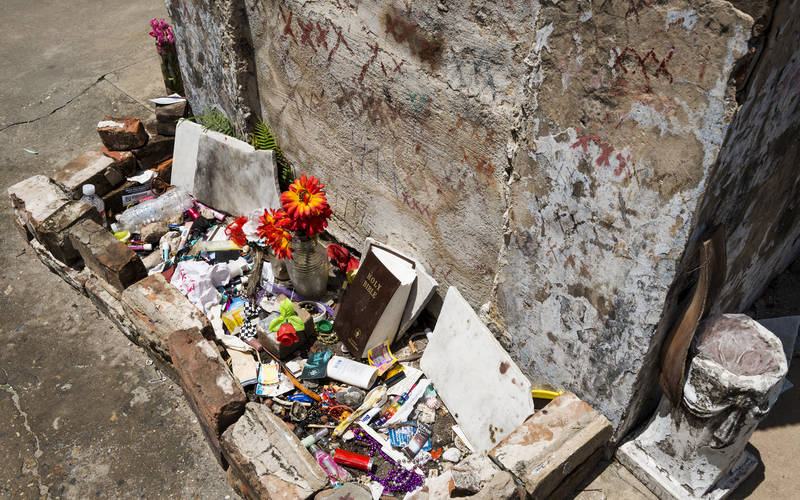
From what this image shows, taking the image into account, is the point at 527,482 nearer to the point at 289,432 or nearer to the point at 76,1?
the point at 289,432

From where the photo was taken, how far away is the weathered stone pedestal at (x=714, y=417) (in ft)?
8.61

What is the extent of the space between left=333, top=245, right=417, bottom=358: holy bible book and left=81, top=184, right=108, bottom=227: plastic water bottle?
2.23 m

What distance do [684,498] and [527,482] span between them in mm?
866

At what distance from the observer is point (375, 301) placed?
3736 mm

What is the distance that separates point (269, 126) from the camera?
4.73 metres

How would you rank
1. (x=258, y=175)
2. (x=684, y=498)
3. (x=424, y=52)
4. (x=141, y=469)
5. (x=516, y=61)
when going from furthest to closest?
(x=258, y=175) < (x=141, y=469) < (x=424, y=52) < (x=684, y=498) < (x=516, y=61)

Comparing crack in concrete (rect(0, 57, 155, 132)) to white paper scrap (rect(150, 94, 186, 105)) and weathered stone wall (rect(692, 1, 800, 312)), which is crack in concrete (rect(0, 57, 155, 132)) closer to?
white paper scrap (rect(150, 94, 186, 105))

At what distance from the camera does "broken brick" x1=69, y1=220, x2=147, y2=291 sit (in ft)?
13.1

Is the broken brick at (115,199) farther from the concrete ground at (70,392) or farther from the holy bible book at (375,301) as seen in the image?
the holy bible book at (375,301)

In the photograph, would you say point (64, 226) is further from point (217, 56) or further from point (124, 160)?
point (217, 56)

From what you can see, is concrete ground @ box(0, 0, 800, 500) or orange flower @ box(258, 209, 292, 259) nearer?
concrete ground @ box(0, 0, 800, 500)

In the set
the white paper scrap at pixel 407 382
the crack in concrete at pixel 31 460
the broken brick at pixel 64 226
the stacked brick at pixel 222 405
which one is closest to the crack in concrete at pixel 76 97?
the stacked brick at pixel 222 405

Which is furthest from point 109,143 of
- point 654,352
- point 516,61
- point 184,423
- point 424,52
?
point 654,352

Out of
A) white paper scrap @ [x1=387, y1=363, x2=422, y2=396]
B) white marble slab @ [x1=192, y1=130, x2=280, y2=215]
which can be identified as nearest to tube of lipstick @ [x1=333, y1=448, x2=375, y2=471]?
white paper scrap @ [x1=387, y1=363, x2=422, y2=396]
